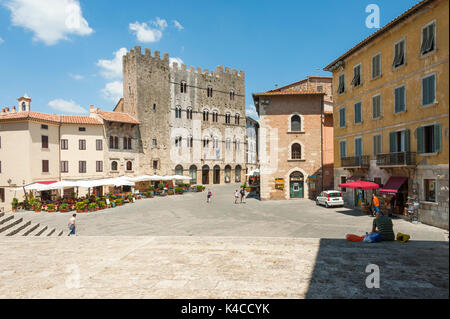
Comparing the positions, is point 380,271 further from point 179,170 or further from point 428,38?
point 179,170

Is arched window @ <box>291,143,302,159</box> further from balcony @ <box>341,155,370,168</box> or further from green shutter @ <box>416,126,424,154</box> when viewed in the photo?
green shutter @ <box>416,126,424,154</box>

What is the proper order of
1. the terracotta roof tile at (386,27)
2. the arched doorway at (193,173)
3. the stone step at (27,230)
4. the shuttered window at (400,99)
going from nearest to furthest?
the stone step at (27,230), the terracotta roof tile at (386,27), the shuttered window at (400,99), the arched doorway at (193,173)

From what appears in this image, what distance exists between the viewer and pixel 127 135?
141 ft

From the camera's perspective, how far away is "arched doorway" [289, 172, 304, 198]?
3159cm

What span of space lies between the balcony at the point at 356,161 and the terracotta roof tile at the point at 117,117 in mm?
30232

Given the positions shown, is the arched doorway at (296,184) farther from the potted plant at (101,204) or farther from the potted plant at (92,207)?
the potted plant at (92,207)

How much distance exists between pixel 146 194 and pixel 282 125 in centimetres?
1926

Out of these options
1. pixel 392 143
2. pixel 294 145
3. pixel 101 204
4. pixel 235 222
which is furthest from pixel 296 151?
pixel 101 204

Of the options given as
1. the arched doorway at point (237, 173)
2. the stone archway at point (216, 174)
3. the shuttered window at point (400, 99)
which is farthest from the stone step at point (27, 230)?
the arched doorway at point (237, 173)

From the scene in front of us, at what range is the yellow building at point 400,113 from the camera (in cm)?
1592

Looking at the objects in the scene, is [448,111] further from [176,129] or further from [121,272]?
[176,129]

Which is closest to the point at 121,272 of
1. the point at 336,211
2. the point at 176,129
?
the point at 336,211

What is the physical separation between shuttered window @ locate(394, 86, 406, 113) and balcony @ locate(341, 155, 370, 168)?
4.59m

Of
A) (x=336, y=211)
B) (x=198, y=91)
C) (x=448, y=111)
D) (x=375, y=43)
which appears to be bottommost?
(x=336, y=211)
